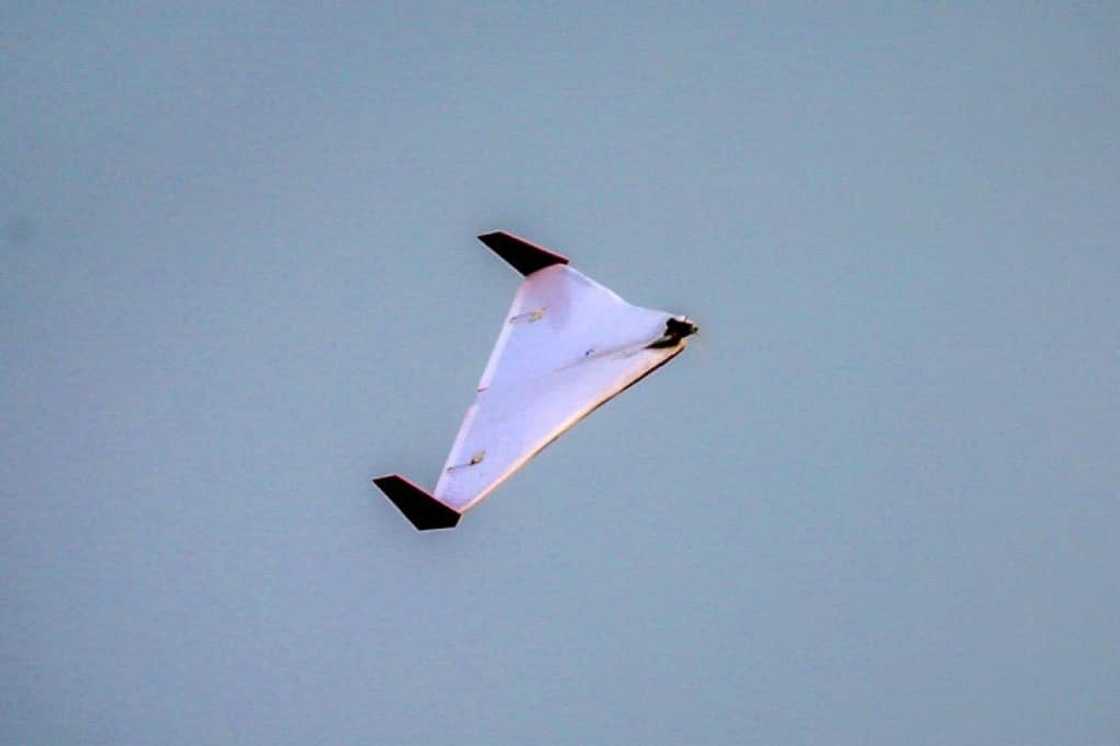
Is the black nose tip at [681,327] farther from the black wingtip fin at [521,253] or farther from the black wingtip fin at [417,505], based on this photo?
the black wingtip fin at [417,505]

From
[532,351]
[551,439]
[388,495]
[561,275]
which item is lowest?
[388,495]

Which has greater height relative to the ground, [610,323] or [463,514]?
[610,323]

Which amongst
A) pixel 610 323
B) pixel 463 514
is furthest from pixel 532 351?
pixel 463 514

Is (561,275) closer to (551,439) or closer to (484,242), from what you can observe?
(484,242)

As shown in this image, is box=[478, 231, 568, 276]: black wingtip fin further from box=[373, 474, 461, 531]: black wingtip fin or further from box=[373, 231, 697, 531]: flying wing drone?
box=[373, 474, 461, 531]: black wingtip fin

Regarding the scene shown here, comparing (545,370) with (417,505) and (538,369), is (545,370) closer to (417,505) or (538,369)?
(538,369)
